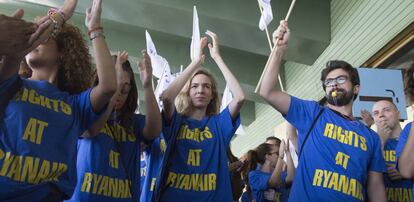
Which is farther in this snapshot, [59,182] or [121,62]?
[121,62]

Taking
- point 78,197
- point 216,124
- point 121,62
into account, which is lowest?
point 78,197

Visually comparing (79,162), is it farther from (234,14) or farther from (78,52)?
(234,14)

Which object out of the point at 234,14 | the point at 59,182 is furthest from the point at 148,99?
the point at 234,14

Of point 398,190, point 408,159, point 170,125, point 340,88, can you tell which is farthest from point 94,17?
point 398,190

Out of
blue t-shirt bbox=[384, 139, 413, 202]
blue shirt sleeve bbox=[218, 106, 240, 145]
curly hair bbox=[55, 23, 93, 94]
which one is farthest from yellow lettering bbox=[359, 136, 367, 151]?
curly hair bbox=[55, 23, 93, 94]

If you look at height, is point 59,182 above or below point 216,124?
below

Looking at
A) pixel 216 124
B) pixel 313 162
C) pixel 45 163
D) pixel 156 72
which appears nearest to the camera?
pixel 45 163

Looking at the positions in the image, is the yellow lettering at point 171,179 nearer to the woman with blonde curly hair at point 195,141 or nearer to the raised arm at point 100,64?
the woman with blonde curly hair at point 195,141

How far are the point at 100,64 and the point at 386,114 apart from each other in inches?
94.7

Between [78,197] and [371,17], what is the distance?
15.6ft

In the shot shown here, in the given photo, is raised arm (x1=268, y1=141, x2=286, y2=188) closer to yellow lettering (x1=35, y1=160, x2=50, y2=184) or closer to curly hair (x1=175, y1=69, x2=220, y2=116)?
curly hair (x1=175, y1=69, x2=220, y2=116)

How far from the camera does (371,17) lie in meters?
5.81

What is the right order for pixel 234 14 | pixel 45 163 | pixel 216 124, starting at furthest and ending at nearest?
pixel 234 14, pixel 216 124, pixel 45 163

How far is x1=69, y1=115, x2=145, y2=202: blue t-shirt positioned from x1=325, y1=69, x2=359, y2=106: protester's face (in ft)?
4.24
